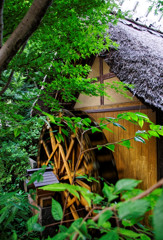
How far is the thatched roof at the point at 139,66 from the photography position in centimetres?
229

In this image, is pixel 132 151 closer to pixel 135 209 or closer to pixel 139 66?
pixel 139 66

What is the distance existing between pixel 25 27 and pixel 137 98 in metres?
Answer: 2.24

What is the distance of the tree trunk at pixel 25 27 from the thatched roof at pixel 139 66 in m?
1.75

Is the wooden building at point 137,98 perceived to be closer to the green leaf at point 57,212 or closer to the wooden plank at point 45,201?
the wooden plank at point 45,201

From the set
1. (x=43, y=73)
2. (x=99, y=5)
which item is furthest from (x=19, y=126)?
(x=99, y=5)

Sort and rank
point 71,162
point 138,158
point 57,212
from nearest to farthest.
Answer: point 57,212 < point 138,158 < point 71,162

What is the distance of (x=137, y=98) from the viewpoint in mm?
2836

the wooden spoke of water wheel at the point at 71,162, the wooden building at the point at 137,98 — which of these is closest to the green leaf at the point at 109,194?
the wooden building at the point at 137,98

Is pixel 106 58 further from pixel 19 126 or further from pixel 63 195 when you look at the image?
pixel 63 195

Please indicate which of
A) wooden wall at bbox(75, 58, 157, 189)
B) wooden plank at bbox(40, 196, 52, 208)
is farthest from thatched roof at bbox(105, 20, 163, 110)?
wooden plank at bbox(40, 196, 52, 208)

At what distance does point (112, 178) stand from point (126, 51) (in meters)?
2.77

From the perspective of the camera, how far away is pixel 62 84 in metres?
2.48

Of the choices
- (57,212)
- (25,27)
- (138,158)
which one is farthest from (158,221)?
(138,158)

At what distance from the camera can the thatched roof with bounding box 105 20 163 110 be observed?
2.29 meters
